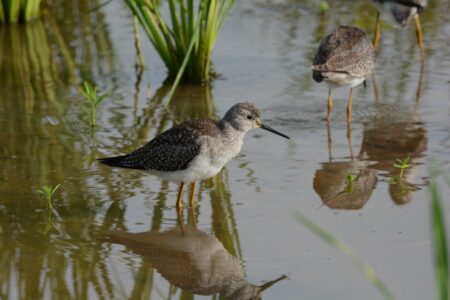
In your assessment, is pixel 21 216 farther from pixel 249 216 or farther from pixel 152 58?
Answer: pixel 152 58

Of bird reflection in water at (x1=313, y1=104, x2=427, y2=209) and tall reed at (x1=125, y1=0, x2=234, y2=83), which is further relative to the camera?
tall reed at (x1=125, y1=0, x2=234, y2=83)

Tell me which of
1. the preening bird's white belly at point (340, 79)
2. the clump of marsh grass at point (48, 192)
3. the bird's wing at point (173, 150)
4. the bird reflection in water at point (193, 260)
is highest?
the preening bird's white belly at point (340, 79)

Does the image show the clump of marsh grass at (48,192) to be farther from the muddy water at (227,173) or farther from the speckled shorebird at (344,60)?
the speckled shorebird at (344,60)

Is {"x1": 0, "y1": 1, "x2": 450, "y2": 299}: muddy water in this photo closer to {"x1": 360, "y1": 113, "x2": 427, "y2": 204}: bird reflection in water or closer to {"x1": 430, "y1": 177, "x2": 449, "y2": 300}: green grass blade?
{"x1": 360, "y1": 113, "x2": 427, "y2": 204}: bird reflection in water

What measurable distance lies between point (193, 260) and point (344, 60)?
3.73 m

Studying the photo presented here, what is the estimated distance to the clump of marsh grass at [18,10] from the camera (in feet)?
43.2

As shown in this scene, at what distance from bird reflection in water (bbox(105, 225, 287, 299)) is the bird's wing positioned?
55 cm

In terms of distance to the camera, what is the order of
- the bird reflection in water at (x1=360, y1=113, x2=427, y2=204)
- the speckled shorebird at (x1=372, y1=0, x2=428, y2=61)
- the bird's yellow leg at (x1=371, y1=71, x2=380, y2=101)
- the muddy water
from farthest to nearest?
1. the speckled shorebird at (x1=372, y1=0, x2=428, y2=61)
2. the bird's yellow leg at (x1=371, y1=71, x2=380, y2=101)
3. the bird reflection in water at (x1=360, y1=113, x2=427, y2=204)
4. the muddy water

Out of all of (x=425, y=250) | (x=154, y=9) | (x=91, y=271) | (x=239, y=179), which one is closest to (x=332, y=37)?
(x=154, y=9)

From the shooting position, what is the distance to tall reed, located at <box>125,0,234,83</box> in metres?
10.3

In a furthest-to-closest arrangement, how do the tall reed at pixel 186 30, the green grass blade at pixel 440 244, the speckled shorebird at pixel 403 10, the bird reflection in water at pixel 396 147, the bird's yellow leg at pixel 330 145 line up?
the speckled shorebird at pixel 403 10 < the tall reed at pixel 186 30 < the bird's yellow leg at pixel 330 145 < the bird reflection in water at pixel 396 147 < the green grass blade at pixel 440 244

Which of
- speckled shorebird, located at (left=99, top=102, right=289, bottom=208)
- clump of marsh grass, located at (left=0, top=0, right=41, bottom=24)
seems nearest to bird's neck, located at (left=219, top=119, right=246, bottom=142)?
speckled shorebird, located at (left=99, top=102, right=289, bottom=208)

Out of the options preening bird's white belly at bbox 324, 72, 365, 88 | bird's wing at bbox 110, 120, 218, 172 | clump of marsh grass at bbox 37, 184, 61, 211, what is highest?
preening bird's white belly at bbox 324, 72, 365, 88

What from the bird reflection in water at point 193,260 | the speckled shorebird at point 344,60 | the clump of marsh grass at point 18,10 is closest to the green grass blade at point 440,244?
the bird reflection in water at point 193,260
